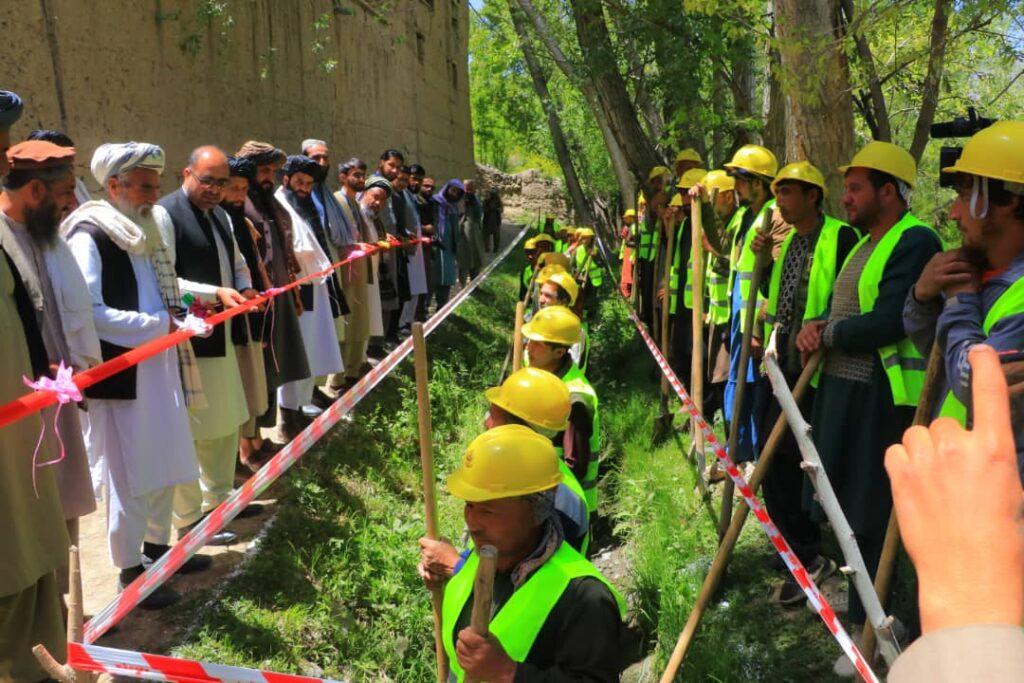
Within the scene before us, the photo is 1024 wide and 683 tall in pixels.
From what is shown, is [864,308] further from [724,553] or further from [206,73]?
[206,73]

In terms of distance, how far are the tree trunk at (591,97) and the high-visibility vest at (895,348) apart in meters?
7.69

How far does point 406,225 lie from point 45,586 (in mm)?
7239

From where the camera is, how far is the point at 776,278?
13.6 ft

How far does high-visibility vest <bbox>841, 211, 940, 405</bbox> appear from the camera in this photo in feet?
10.5

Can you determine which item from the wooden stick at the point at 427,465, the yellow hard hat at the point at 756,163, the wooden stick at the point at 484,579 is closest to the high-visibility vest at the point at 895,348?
the yellow hard hat at the point at 756,163

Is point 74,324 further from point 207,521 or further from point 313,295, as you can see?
point 313,295

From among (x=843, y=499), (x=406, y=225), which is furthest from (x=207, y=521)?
(x=406, y=225)

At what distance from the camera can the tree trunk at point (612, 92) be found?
405 inches

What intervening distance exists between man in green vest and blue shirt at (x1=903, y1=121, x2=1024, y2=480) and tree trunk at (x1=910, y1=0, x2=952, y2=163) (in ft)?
10.2

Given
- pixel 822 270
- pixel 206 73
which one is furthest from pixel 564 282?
pixel 206 73

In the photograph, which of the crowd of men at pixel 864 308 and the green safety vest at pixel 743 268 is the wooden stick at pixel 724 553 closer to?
the crowd of men at pixel 864 308

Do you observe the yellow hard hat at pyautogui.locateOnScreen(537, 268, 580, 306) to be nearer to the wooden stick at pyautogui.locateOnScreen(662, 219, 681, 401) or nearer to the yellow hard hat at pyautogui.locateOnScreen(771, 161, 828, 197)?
the wooden stick at pyautogui.locateOnScreen(662, 219, 681, 401)

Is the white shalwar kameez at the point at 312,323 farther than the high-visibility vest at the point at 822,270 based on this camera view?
Yes

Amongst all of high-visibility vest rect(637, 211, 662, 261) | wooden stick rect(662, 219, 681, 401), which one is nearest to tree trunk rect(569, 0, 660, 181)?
high-visibility vest rect(637, 211, 662, 261)
